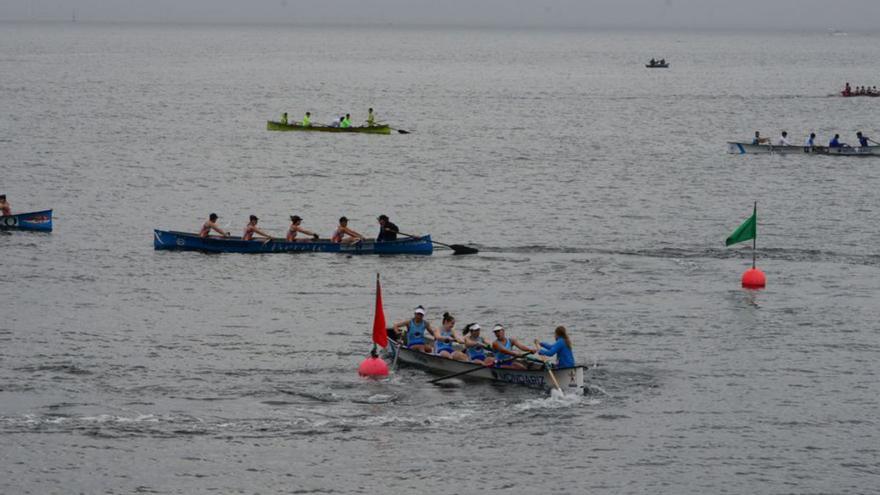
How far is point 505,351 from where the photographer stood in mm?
38188

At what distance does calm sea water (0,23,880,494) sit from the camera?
32.9 m

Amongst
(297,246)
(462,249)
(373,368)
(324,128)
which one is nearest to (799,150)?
(324,128)

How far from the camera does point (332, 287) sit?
51.5m

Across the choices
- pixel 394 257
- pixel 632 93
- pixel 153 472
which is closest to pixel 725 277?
pixel 394 257

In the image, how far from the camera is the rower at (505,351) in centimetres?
3772

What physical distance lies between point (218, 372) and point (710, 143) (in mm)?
76178

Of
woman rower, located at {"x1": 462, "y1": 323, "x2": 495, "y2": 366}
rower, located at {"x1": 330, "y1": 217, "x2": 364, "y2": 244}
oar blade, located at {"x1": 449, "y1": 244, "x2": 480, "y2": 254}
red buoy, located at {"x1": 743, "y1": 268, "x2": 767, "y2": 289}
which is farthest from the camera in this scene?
oar blade, located at {"x1": 449, "y1": 244, "x2": 480, "y2": 254}

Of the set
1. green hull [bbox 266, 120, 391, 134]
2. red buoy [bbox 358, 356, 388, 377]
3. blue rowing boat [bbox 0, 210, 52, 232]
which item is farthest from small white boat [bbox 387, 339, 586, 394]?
green hull [bbox 266, 120, 391, 134]

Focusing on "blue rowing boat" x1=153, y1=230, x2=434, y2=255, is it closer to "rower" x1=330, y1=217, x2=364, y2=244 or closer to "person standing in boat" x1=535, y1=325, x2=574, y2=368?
"rower" x1=330, y1=217, x2=364, y2=244

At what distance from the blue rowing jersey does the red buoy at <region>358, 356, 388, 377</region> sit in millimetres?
1402

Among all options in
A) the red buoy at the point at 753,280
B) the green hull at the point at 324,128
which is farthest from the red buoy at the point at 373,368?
the green hull at the point at 324,128

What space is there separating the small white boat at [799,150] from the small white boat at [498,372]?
6220 cm

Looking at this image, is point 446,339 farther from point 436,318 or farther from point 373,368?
point 436,318

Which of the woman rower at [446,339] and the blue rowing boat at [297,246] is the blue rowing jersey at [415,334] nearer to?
the woman rower at [446,339]
